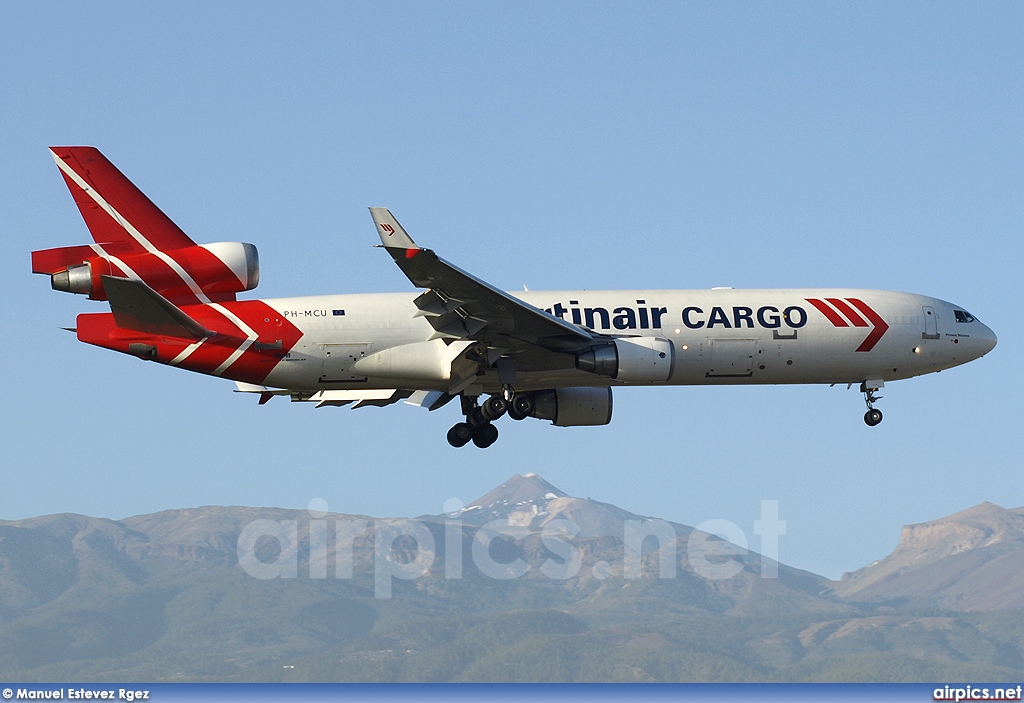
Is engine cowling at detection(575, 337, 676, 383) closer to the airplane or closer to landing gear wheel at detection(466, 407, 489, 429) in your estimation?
the airplane

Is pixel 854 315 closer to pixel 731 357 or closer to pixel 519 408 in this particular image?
pixel 731 357

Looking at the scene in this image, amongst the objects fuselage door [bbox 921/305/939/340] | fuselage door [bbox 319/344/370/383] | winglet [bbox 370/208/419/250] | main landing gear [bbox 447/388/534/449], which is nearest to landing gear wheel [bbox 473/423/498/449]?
main landing gear [bbox 447/388/534/449]

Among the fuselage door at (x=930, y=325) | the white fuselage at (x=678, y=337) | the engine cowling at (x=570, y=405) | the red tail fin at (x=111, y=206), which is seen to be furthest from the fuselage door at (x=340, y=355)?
the fuselage door at (x=930, y=325)

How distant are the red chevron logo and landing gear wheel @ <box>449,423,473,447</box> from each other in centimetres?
1395

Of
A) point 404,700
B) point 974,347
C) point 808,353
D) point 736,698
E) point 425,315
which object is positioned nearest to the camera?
point 736,698

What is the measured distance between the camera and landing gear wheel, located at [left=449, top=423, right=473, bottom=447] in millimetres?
55688

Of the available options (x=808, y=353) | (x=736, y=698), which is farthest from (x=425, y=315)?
(x=736, y=698)

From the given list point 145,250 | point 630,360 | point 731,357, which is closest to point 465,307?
point 630,360

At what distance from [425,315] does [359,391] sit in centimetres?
717

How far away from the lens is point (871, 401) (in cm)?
5675

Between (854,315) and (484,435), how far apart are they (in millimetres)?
14912

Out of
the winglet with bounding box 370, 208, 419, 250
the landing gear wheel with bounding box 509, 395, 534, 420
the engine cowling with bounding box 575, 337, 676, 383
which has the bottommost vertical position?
the landing gear wheel with bounding box 509, 395, 534, 420

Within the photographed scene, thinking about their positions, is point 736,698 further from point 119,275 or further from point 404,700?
point 119,275

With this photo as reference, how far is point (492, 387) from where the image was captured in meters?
54.0
